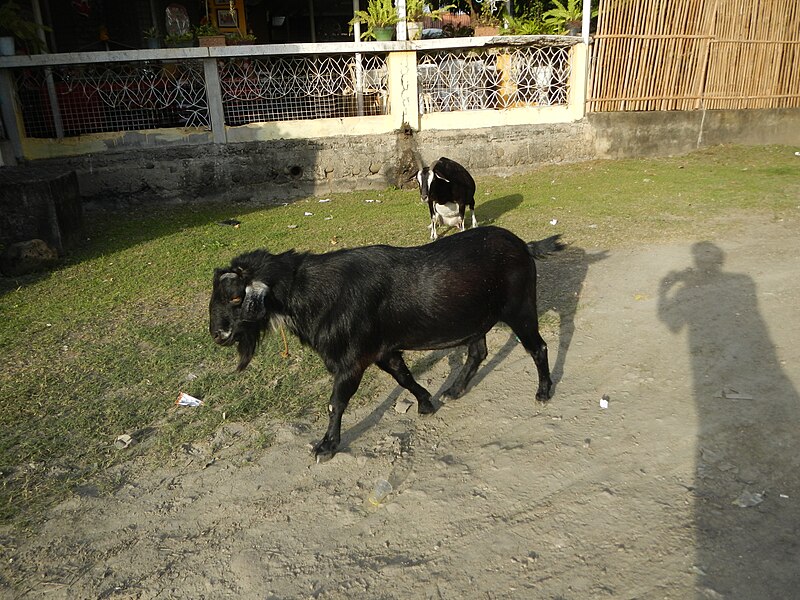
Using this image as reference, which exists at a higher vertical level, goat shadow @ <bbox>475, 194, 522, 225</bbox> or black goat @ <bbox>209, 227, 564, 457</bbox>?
black goat @ <bbox>209, 227, 564, 457</bbox>

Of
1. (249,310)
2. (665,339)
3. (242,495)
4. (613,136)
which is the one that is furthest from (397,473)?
(613,136)

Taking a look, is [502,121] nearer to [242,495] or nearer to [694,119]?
[694,119]

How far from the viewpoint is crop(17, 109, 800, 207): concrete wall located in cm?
1080

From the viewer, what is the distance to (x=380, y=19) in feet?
36.2

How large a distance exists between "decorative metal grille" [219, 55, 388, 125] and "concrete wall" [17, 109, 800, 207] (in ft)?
2.61

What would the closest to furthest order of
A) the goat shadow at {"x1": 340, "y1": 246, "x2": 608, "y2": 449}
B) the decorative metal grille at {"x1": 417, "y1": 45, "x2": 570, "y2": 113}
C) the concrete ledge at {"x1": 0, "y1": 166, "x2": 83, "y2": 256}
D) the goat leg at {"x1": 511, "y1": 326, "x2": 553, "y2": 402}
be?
the goat leg at {"x1": 511, "y1": 326, "x2": 553, "y2": 402} < the goat shadow at {"x1": 340, "y1": 246, "x2": 608, "y2": 449} < the concrete ledge at {"x1": 0, "y1": 166, "x2": 83, "y2": 256} < the decorative metal grille at {"x1": 417, "y1": 45, "x2": 570, "y2": 113}

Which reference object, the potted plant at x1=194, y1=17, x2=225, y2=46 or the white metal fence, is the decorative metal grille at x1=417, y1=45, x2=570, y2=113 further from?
the potted plant at x1=194, y1=17, x2=225, y2=46

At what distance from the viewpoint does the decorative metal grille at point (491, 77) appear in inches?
463

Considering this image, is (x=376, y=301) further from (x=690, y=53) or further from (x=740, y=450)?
(x=690, y=53)

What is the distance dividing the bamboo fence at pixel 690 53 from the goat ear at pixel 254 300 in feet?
34.8

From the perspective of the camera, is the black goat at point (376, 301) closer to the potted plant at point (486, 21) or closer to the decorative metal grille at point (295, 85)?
the decorative metal grille at point (295, 85)

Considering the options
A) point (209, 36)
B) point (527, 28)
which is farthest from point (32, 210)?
point (527, 28)

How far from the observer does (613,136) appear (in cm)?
1241

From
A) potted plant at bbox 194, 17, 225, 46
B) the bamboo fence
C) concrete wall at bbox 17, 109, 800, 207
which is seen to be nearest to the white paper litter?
Answer: concrete wall at bbox 17, 109, 800, 207
